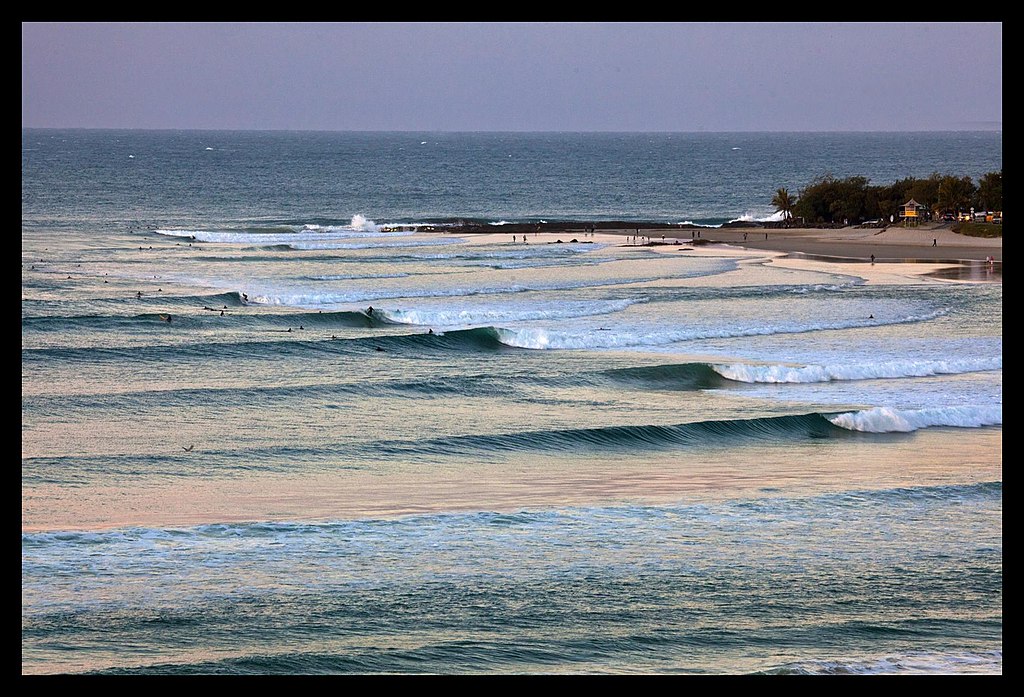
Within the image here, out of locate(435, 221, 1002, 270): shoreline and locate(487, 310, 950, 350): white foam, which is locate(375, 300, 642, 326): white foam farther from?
locate(435, 221, 1002, 270): shoreline

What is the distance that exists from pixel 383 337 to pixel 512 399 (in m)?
8.60

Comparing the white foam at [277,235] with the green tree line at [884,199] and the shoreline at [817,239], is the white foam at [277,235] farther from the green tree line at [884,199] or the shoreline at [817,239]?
the green tree line at [884,199]

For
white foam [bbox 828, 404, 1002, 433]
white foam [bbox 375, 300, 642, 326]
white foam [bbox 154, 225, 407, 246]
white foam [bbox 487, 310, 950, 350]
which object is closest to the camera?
white foam [bbox 828, 404, 1002, 433]

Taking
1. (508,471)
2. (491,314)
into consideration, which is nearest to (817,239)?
(491,314)

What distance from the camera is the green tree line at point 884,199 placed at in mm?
69750

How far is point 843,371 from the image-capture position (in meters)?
29.1

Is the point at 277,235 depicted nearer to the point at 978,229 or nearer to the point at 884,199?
the point at 884,199

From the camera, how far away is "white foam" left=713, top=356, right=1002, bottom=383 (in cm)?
2886

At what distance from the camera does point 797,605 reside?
1373 centimetres

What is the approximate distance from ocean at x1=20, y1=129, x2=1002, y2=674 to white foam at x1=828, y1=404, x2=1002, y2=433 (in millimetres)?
72

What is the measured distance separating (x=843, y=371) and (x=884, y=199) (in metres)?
47.6

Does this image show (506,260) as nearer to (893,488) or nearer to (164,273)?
(164,273)

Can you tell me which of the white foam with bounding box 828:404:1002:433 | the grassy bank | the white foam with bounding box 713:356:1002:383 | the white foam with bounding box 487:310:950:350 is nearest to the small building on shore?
the grassy bank

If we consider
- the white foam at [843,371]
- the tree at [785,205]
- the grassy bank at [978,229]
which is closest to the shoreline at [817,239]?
the grassy bank at [978,229]
